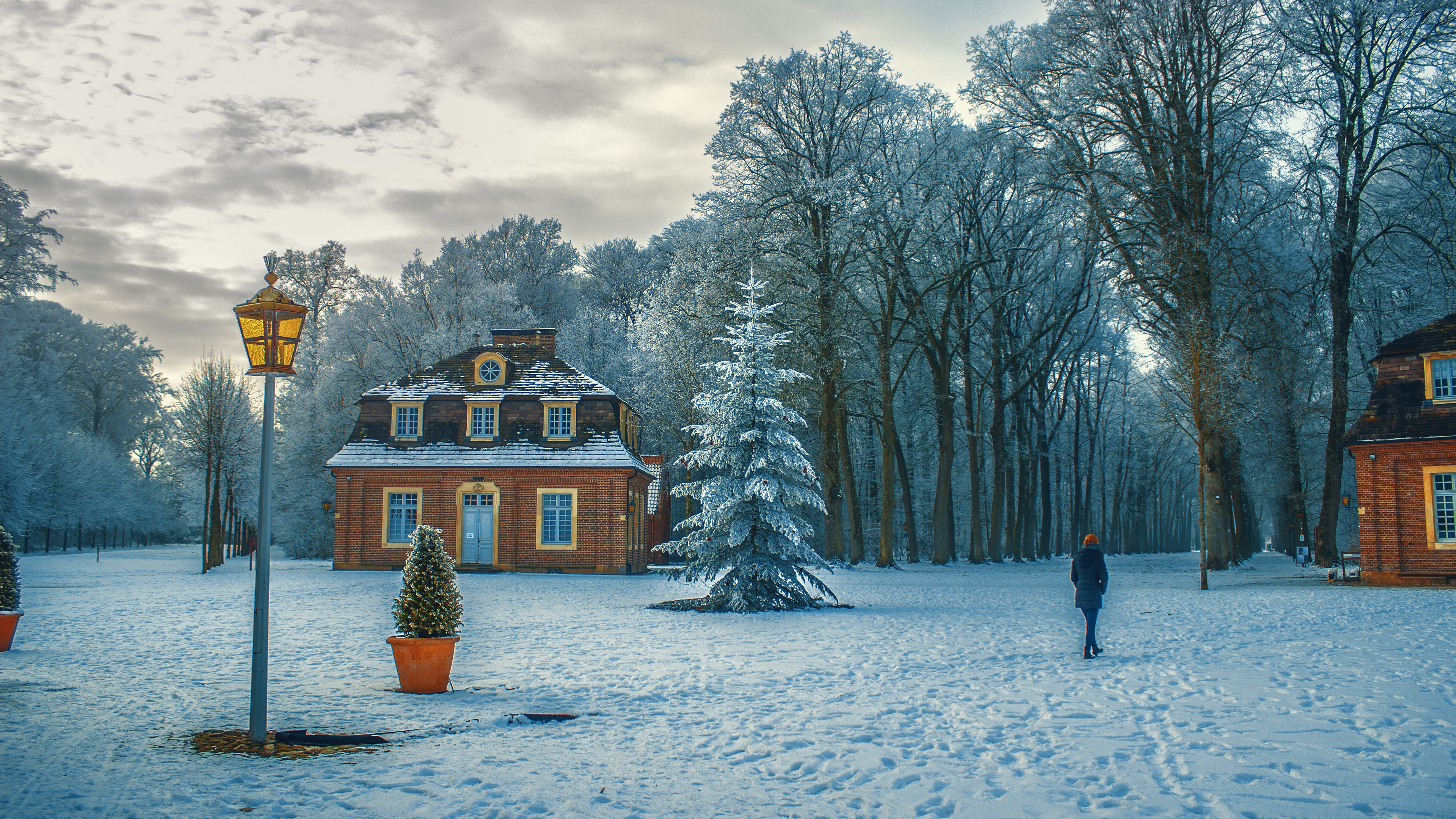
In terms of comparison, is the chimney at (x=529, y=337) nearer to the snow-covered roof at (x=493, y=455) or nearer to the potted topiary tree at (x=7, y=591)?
the snow-covered roof at (x=493, y=455)

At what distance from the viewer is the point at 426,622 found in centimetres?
901

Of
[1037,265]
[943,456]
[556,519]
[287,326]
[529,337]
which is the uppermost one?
[1037,265]

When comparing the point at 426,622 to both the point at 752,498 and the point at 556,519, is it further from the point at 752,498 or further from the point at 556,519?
the point at 556,519

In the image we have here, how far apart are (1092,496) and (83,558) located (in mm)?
62375

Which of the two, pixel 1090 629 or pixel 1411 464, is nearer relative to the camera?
pixel 1090 629

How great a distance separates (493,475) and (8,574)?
20.6m

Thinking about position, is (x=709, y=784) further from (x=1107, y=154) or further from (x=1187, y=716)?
(x=1107, y=154)

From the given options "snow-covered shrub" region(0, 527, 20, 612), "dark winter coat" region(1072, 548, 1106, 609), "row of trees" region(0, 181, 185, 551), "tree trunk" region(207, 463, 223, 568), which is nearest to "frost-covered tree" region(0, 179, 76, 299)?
"row of trees" region(0, 181, 185, 551)

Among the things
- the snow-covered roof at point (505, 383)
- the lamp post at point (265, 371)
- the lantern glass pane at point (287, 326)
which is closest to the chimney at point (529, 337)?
the snow-covered roof at point (505, 383)

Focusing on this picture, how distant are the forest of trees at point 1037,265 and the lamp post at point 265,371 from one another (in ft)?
74.3

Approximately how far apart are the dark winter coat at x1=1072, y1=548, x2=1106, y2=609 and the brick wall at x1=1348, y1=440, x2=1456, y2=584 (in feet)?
54.8

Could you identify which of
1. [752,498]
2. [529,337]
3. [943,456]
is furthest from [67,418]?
[752,498]

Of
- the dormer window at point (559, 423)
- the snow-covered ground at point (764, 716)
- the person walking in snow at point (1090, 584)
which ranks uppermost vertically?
the dormer window at point (559, 423)

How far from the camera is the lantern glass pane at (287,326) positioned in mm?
7613
